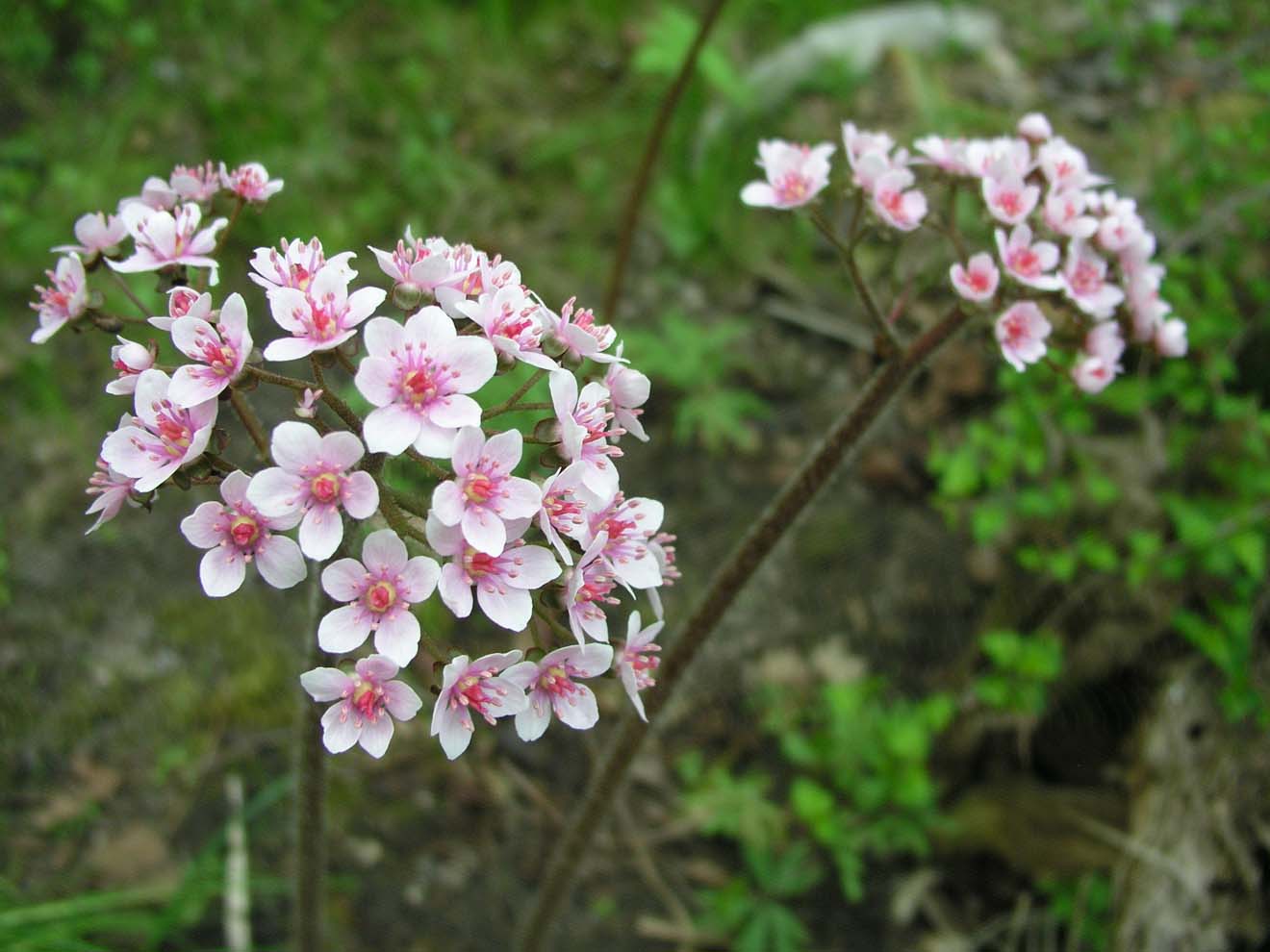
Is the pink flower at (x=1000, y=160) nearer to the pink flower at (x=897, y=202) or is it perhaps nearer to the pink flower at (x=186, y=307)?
the pink flower at (x=897, y=202)

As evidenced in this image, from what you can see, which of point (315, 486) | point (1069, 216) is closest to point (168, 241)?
point (315, 486)

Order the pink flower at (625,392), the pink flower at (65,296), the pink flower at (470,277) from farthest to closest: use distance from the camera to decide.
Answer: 1. the pink flower at (65,296)
2. the pink flower at (625,392)
3. the pink flower at (470,277)

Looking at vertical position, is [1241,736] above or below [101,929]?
above

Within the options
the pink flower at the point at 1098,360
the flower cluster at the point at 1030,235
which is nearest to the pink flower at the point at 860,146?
the flower cluster at the point at 1030,235

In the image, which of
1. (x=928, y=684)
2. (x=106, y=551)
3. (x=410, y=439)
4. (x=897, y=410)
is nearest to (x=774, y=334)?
(x=897, y=410)

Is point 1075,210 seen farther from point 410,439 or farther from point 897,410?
point 897,410

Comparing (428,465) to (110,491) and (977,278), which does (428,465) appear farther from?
(977,278)
